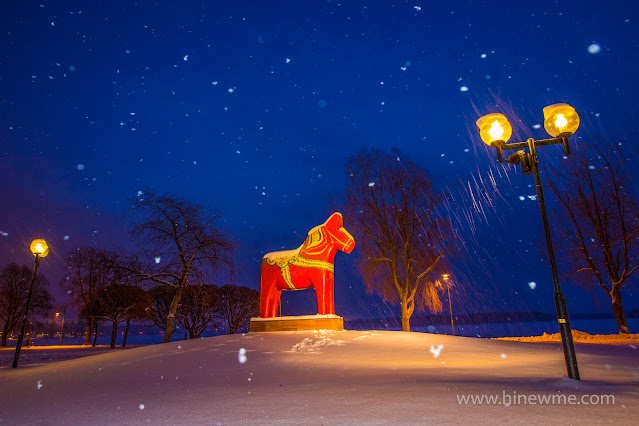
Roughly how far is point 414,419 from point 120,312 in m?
34.7

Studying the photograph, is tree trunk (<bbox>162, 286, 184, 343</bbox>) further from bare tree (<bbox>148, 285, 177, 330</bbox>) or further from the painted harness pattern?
bare tree (<bbox>148, 285, 177, 330</bbox>)

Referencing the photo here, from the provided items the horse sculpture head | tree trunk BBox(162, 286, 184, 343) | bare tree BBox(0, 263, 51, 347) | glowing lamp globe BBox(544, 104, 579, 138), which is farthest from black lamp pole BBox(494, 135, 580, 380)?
bare tree BBox(0, 263, 51, 347)

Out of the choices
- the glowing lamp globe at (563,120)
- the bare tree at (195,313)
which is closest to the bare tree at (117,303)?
the bare tree at (195,313)

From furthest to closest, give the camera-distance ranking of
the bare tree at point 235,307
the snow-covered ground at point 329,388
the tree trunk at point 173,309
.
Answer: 1. the bare tree at point 235,307
2. the tree trunk at point 173,309
3. the snow-covered ground at point 329,388

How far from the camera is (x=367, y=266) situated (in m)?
20.3

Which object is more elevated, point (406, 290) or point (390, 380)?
point (406, 290)

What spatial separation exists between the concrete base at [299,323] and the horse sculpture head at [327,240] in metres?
2.41

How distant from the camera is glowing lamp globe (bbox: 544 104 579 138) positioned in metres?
5.93

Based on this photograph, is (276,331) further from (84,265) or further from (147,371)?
(84,265)

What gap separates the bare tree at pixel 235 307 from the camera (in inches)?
1544

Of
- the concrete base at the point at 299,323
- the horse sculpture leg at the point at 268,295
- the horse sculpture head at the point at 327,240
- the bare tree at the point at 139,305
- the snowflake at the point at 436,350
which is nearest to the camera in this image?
the snowflake at the point at 436,350

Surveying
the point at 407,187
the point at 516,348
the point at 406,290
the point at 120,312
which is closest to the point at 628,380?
the point at 516,348

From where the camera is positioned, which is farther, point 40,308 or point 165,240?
point 40,308

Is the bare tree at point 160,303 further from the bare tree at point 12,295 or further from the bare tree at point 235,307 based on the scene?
the bare tree at point 12,295
